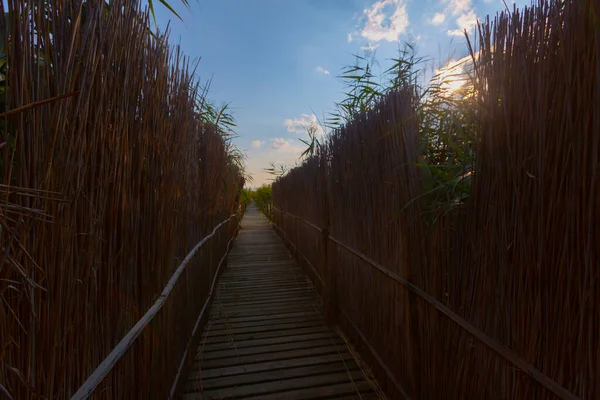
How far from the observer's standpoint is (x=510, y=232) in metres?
1.01

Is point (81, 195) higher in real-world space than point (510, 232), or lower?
higher

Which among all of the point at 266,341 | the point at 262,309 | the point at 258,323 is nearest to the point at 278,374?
the point at 266,341

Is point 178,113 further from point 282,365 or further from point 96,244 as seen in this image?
point 282,365

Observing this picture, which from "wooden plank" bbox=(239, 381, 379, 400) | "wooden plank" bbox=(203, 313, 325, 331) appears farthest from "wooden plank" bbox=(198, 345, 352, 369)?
"wooden plank" bbox=(203, 313, 325, 331)

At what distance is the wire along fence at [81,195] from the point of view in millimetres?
637

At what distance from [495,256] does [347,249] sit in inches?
70.0

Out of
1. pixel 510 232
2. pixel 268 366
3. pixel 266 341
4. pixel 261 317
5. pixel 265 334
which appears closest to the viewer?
pixel 510 232

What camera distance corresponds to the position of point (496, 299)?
1084 millimetres

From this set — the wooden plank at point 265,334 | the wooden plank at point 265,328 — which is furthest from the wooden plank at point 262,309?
the wooden plank at point 265,334

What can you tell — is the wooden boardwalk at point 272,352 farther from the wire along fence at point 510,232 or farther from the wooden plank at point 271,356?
the wire along fence at point 510,232

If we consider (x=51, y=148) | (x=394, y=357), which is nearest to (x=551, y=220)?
(x=51, y=148)

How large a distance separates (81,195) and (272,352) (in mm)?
2344

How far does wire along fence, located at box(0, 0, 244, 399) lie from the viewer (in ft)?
2.09

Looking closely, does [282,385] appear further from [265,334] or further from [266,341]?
[265,334]
